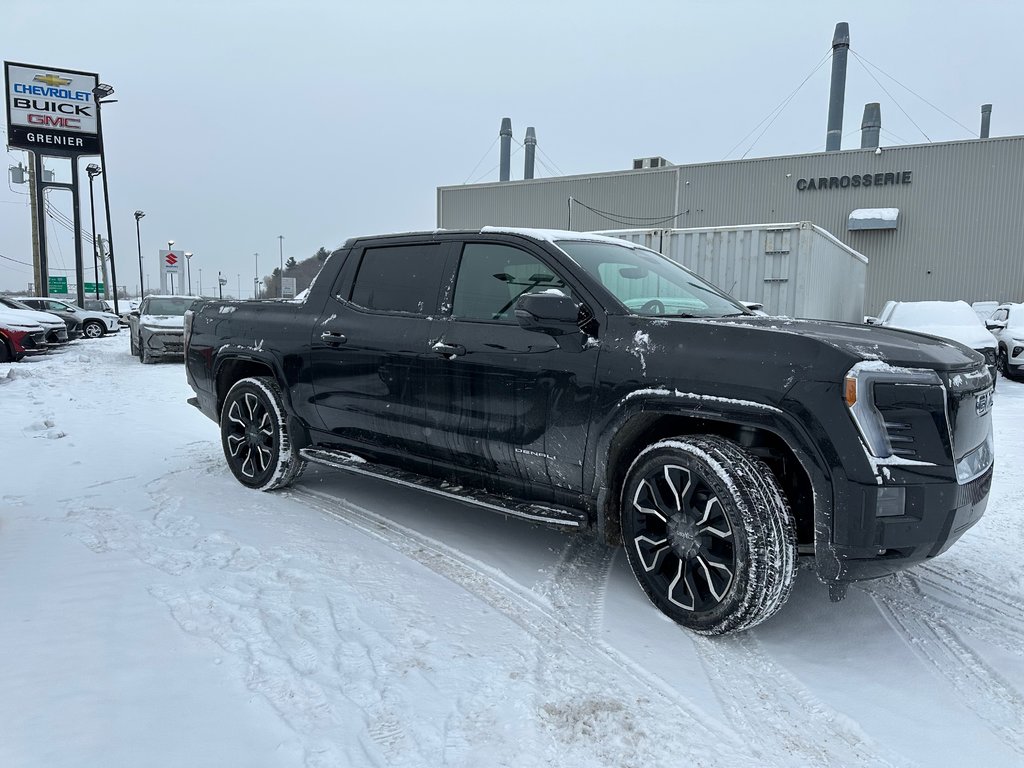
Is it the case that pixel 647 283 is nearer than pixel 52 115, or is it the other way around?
pixel 647 283

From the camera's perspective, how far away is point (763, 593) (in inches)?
110

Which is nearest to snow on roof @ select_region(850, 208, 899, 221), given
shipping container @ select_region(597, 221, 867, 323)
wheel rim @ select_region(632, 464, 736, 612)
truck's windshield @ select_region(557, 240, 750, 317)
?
shipping container @ select_region(597, 221, 867, 323)

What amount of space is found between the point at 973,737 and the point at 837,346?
142 cm

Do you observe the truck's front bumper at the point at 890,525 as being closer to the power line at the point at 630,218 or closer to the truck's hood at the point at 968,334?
the truck's hood at the point at 968,334

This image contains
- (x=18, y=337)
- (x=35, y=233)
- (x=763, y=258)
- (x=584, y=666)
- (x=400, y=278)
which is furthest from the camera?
(x=35, y=233)

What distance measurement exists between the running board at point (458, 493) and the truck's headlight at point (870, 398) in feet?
4.39

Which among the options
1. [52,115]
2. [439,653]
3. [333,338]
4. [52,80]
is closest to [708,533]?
[439,653]

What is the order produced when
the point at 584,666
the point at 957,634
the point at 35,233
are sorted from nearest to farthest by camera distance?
1. the point at 584,666
2. the point at 957,634
3. the point at 35,233

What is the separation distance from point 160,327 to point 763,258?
12013mm

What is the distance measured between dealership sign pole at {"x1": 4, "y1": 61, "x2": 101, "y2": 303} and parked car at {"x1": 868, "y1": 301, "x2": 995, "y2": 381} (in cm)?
3257

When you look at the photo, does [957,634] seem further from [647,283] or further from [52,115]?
[52,115]

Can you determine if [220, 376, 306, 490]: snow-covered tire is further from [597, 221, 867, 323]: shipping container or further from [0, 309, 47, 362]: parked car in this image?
[0, 309, 47, 362]: parked car

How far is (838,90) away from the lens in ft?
102

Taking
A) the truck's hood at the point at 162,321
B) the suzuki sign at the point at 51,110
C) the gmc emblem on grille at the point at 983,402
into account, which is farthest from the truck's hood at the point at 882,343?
the suzuki sign at the point at 51,110
